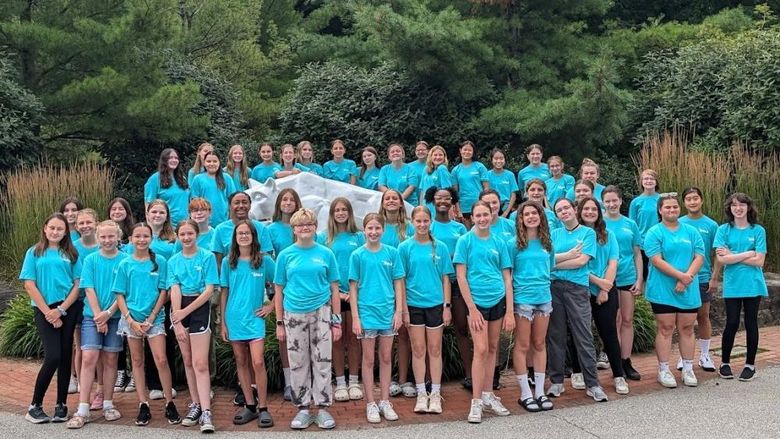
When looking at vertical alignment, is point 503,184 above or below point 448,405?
above

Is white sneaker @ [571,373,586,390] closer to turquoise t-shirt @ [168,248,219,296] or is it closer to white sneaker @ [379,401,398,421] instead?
white sneaker @ [379,401,398,421]

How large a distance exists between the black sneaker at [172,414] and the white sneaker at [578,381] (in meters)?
3.16

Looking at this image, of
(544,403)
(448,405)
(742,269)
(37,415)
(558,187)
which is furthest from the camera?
(558,187)

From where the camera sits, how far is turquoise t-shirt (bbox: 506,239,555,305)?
606 cm

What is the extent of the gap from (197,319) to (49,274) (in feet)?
4.00

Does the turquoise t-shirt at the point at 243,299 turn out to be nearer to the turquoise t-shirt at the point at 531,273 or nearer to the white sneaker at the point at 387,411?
the white sneaker at the point at 387,411

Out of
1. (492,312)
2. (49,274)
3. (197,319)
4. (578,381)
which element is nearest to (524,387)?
(492,312)

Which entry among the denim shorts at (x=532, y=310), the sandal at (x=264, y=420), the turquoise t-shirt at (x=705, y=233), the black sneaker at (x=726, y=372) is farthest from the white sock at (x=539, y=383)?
the sandal at (x=264, y=420)

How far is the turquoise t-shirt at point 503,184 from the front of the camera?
936cm

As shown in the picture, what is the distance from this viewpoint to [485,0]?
13.0m

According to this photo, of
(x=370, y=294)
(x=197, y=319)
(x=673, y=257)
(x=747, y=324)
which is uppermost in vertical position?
(x=673, y=257)

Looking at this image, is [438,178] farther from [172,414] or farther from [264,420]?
[172,414]

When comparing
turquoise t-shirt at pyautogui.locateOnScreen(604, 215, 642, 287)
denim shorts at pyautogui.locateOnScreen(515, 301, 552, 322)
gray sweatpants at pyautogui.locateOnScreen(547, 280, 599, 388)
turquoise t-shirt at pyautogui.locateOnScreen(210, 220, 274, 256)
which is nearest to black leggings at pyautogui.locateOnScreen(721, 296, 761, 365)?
turquoise t-shirt at pyautogui.locateOnScreen(604, 215, 642, 287)

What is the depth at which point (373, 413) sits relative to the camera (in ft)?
19.2
